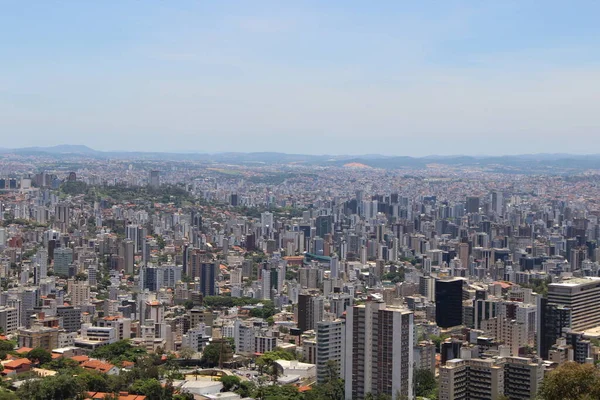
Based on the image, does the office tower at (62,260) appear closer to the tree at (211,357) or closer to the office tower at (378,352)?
the tree at (211,357)

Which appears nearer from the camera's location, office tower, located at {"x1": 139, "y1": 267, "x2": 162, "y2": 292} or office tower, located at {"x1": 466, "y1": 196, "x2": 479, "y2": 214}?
office tower, located at {"x1": 139, "y1": 267, "x2": 162, "y2": 292}

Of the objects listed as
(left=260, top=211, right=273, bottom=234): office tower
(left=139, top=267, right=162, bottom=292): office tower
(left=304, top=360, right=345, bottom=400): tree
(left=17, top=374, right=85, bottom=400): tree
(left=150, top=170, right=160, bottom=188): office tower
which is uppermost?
(left=150, top=170, right=160, bottom=188): office tower

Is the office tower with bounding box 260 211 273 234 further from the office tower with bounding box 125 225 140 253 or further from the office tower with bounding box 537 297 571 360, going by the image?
the office tower with bounding box 537 297 571 360

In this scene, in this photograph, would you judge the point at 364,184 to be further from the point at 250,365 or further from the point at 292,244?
the point at 250,365

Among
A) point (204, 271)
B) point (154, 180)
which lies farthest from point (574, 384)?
point (154, 180)

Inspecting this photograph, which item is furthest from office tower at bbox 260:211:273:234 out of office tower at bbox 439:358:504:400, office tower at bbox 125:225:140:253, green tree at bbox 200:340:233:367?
office tower at bbox 439:358:504:400

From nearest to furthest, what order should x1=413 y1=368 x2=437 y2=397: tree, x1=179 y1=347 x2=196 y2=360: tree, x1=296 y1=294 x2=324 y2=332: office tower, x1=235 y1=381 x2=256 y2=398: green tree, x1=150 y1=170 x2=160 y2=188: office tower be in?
1. x1=235 y1=381 x2=256 y2=398: green tree
2. x1=413 y1=368 x2=437 y2=397: tree
3. x1=179 y1=347 x2=196 y2=360: tree
4. x1=296 y1=294 x2=324 y2=332: office tower
5. x1=150 y1=170 x2=160 y2=188: office tower

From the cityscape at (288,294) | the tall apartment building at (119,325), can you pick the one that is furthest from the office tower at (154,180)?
the tall apartment building at (119,325)
